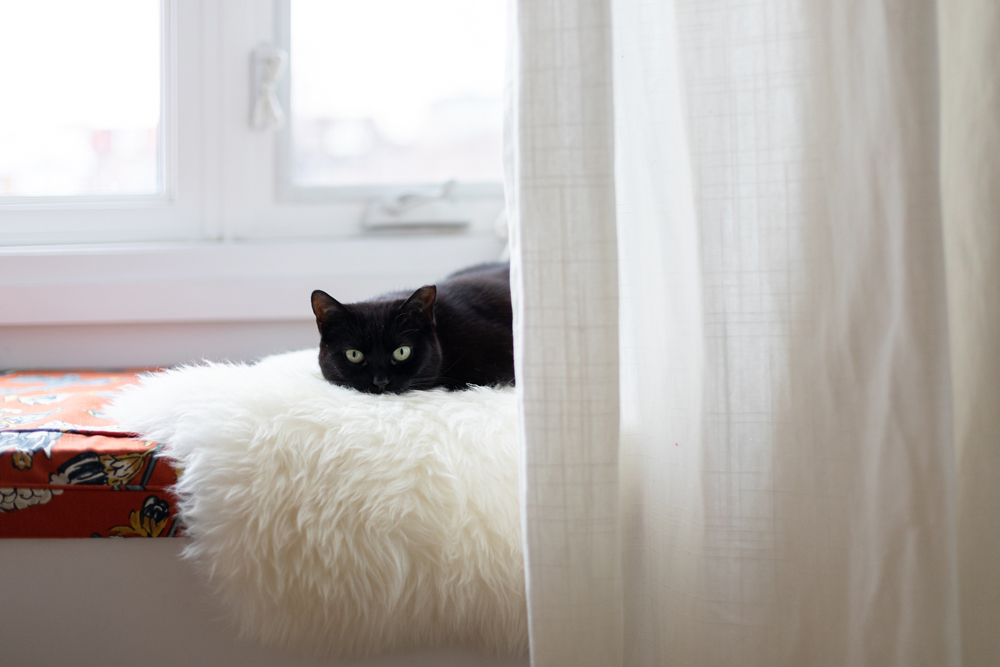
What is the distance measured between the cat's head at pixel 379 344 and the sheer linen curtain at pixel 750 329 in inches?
13.0

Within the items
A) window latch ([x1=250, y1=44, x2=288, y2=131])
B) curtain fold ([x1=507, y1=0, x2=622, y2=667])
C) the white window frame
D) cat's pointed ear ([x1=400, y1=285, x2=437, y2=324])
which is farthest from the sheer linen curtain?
window latch ([x1=250, y1=44, x2=288, y2=131])

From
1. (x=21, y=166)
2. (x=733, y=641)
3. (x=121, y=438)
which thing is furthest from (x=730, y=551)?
(x=21, y=166)

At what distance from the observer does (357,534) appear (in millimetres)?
598

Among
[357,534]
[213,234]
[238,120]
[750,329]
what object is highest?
[238,120]

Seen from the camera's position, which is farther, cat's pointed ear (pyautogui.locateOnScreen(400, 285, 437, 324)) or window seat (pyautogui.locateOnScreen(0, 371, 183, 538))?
cat's pointed ear (pyautogui.locateOnScreen(400, 285, 437, 324))

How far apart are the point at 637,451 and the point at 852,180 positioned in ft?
1.04

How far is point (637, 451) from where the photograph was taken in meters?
0.61

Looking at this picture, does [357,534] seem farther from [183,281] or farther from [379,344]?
[183,281]

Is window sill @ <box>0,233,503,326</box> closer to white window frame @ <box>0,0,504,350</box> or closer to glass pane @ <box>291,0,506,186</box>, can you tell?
white window frame @ <box>0,0,504,350</box>

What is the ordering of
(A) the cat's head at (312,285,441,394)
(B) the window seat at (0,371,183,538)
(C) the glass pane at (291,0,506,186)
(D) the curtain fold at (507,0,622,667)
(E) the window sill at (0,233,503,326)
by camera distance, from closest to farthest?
(D) the curtain fold at (507,0,622,667) < (B) the window seat at (0,371,183,538) < (A) the cat's head at (312,285,441,394) < (E) the window sill at (0,233,503,326) < (C) the glass pane at (291,0,506,186)

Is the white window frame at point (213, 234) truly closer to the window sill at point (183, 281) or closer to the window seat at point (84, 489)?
the window sill at point (183, 281)

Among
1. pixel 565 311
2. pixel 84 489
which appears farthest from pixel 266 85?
pixel 565 311

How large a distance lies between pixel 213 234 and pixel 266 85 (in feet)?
1.08

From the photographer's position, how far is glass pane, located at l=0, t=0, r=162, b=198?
4.19 ft
